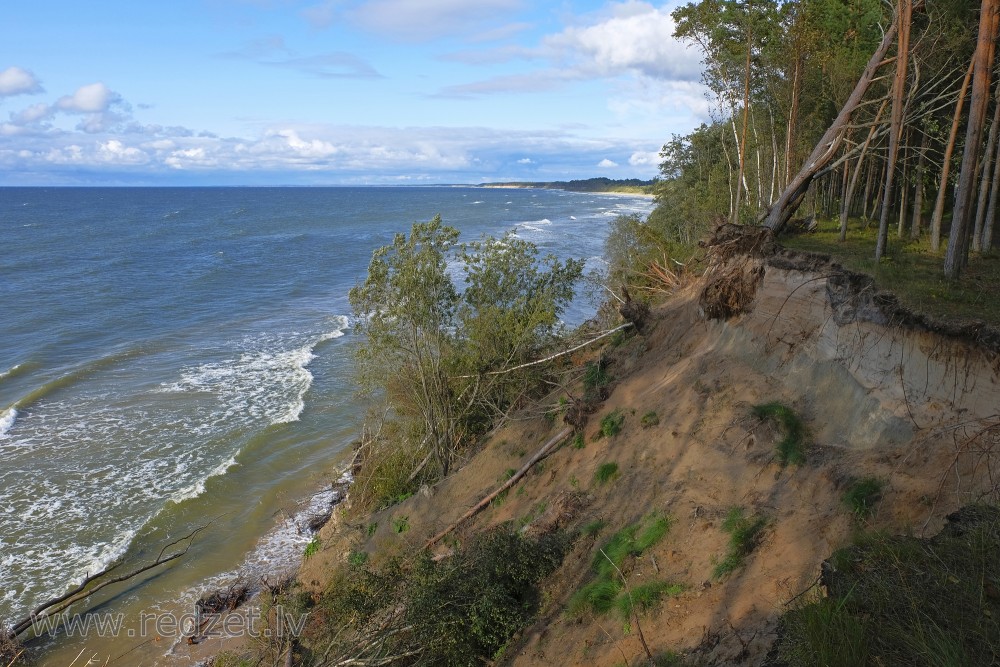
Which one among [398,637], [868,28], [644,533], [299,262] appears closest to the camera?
[398,637]

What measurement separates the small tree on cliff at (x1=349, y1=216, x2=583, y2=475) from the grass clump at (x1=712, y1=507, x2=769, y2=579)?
846 cm

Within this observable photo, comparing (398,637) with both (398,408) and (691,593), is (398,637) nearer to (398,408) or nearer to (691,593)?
(691,593)

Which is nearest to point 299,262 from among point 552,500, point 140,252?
point 140,252

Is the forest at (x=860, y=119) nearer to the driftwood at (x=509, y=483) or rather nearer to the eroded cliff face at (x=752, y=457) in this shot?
the eroded cliff face at (x=752, y=457)

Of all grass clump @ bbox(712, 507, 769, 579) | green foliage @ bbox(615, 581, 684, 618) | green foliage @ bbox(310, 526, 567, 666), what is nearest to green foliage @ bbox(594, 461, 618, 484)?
green foliage @ bbox(310, 526, 567, 666)

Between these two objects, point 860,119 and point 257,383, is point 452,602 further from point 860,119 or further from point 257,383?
point 860,119

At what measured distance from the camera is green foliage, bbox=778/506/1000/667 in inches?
212

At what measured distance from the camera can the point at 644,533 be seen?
34.4 ft

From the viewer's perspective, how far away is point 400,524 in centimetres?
1579

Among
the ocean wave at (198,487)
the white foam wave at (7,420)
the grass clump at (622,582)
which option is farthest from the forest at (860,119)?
the white foam wave at (7,420)

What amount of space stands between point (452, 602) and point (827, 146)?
14740 millimetres

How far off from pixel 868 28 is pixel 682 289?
12214 mm

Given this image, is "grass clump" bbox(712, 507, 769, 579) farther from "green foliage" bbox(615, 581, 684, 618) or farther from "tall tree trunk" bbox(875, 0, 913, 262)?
"tall tree trunk" bbox(875, 0, 913, 262)

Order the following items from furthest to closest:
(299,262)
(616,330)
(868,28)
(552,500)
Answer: (299,262)
(868,28)
(616,330)
(552,500)
